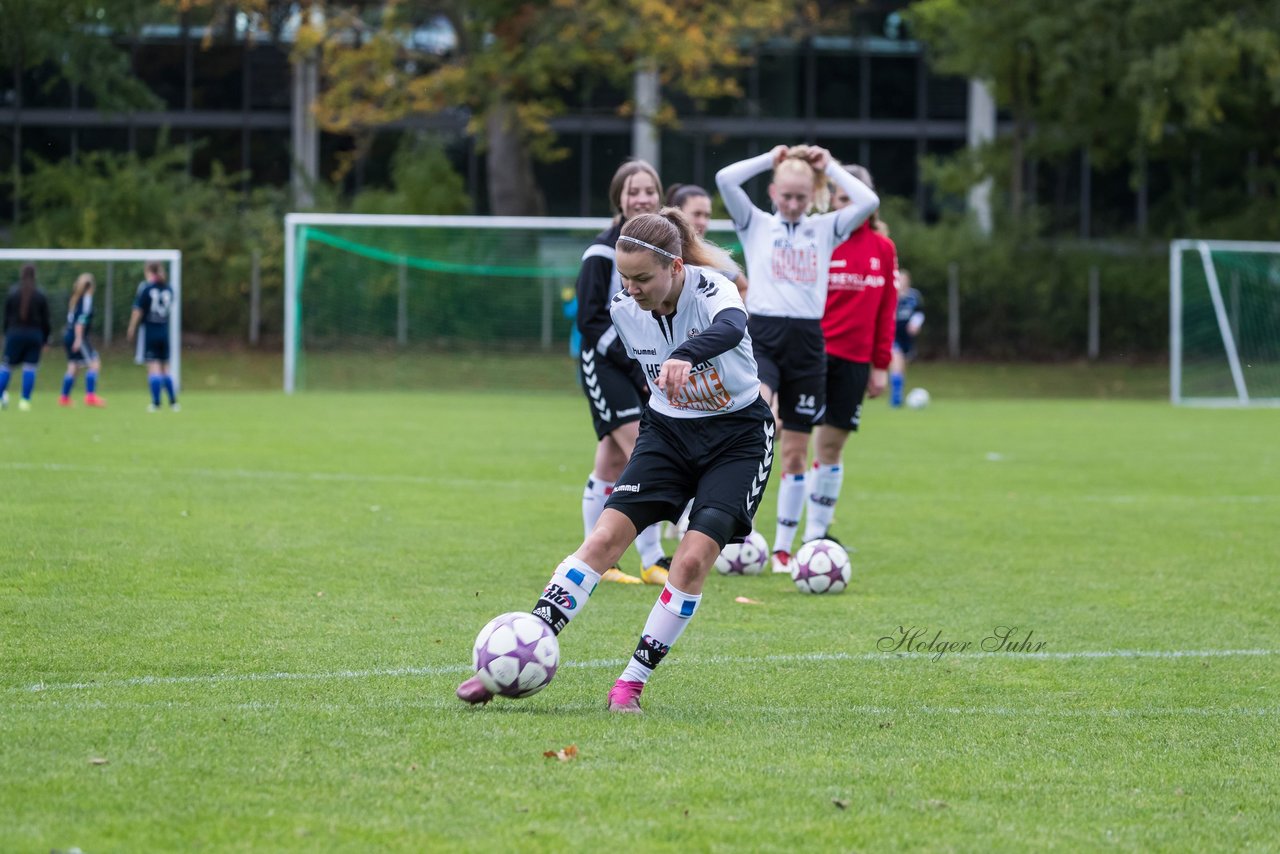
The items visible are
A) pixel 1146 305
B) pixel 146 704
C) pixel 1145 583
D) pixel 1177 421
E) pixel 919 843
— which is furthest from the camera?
pixel 1146 305

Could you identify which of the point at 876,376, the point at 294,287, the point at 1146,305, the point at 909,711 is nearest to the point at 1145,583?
the point at 876,376

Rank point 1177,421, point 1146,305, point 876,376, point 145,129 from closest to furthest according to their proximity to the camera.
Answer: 1. point 876,376
2. point 1177,421
3. point 1146,305
4. point 145,129

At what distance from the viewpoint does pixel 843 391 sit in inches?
364

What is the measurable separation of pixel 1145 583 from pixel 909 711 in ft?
12.3

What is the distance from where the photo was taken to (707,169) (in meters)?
39.5

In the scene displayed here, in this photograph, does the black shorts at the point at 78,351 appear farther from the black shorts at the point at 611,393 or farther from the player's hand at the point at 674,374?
the player's hand at the point at 674,374

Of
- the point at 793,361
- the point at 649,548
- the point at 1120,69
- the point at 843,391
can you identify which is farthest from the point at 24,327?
the point at 1120,69

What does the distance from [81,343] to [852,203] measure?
16.1m

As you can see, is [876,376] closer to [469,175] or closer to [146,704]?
[146,704]

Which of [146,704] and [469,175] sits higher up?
[469,175]

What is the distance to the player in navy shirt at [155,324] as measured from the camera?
21266 millimetres

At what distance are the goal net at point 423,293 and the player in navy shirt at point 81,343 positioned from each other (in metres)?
4.29

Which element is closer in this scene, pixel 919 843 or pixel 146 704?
pixel 919 843

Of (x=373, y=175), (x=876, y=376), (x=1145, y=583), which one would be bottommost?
(x=1145, y=583)
